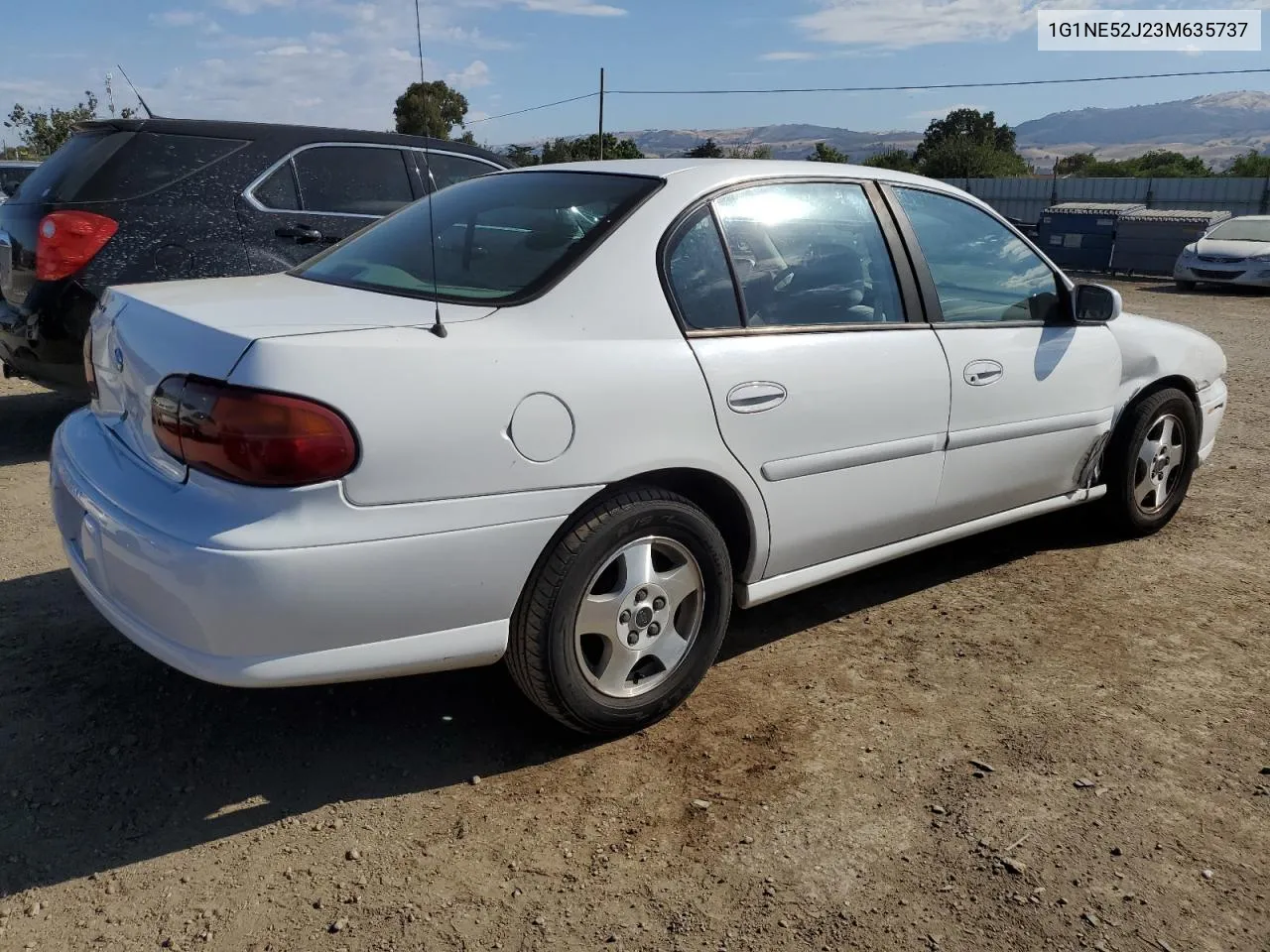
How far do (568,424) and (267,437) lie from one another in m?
0.71

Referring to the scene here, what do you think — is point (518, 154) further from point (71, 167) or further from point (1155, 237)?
point (1155, 237)

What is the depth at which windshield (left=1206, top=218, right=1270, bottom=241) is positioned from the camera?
17.8 meters

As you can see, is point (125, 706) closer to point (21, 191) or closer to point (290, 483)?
point (290, 483)

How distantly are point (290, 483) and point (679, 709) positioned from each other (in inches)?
56.8

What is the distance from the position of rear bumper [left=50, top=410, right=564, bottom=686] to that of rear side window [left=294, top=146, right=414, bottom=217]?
3388 mm

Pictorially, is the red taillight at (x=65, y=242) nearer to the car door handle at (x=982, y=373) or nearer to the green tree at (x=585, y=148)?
the car door handle at (x=982, y=373)

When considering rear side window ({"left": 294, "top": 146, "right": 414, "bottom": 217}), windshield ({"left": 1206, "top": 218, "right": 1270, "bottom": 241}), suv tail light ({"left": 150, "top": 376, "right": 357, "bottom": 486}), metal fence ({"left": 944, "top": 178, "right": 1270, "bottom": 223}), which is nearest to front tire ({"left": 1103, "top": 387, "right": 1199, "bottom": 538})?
suv tail light ({"left": 150, "top": 376, "right": 357, "bottom": 486})

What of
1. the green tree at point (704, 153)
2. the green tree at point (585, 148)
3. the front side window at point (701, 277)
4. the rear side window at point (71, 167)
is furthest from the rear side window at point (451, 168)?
the green tree at point (585, 148)

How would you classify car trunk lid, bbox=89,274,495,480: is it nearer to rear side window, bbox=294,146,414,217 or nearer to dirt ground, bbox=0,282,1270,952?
dirt ground, bbox=0,282,1270,952

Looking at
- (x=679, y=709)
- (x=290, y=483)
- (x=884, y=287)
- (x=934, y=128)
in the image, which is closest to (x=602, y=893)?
(x=679, y=709)

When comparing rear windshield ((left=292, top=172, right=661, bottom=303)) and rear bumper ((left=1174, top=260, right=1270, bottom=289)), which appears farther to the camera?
rear bumper ((left=1174, top=260, right=1270, bottom=289))

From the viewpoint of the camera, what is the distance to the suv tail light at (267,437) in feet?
7.38

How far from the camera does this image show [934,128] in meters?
64.0

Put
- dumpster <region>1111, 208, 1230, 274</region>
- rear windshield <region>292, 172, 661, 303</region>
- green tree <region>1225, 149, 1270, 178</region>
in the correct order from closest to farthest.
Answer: rear windshield <region>292, 172, 661, 303</region> < dumpster <region>1111, 208, 1230, 274</region> < green tree <region>1225, 149, 1270, 178</region>
